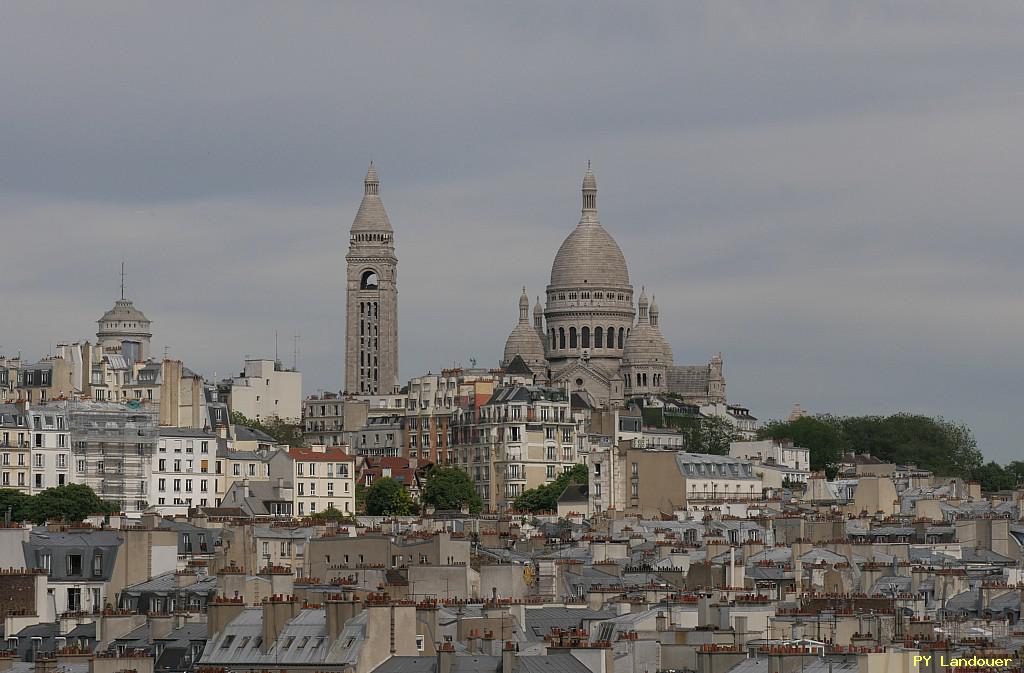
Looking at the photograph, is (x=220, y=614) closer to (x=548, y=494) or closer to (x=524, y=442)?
(x=548, y=494)

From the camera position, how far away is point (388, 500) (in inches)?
6324

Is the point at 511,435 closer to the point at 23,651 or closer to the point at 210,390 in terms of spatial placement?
the point at 210,390

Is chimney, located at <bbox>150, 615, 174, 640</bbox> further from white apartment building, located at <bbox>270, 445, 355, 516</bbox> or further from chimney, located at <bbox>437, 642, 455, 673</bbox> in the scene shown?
white apartment building, located at <bbox>270, 445, 355, 516</bbox>

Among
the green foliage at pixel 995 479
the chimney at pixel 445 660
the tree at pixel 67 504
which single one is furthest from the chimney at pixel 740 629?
the green foliage at pixel 995 479

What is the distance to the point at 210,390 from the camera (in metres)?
200

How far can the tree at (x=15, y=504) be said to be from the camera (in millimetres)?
132250

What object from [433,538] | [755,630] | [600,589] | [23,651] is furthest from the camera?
[433,538]

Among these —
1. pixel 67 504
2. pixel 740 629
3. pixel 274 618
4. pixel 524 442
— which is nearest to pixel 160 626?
pixel 274 618

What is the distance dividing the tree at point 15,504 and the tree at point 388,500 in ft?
66.3

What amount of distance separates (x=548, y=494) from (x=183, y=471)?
2057 cm

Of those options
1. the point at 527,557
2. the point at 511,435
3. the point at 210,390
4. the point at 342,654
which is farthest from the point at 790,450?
the point at 342,654

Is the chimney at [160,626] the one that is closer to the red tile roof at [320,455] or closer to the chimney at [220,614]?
the chimney at [220,614]

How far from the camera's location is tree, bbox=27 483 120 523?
134 metres

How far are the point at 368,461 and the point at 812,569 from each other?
11784 cm
